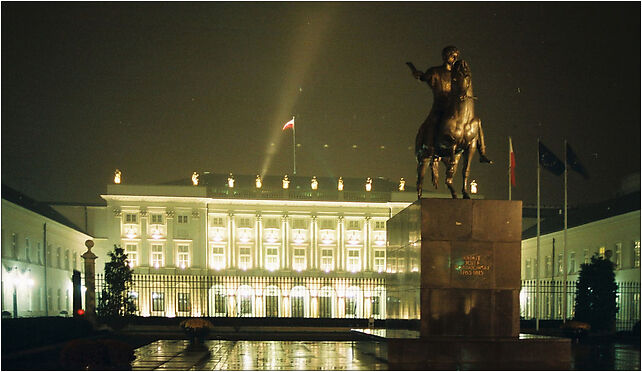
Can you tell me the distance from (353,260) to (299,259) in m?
5.14

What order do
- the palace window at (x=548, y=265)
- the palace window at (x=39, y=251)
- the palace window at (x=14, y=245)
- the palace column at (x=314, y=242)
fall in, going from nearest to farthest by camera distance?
the palace window at (x=14, y=245) → the palace window at (x=39, y=251) → the palace window at (x=548, y=265) → the palace column at (x=314, y=242)

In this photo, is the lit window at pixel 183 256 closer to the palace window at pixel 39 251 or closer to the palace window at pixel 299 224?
the palace window at pixel 299 224

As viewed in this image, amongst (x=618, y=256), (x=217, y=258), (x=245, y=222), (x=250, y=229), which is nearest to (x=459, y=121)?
(x=618, y=256)

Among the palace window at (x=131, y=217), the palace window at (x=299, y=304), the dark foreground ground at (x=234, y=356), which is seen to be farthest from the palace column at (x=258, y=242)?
the dark foreground ground at (x=234, y=356)

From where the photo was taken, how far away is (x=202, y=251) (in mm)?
83625

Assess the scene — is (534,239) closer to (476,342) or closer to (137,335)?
(137,335)

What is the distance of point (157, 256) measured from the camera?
273 ft

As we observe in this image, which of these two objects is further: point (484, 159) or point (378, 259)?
point (378, 259)

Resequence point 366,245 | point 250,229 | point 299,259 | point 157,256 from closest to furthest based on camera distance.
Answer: point 157,256 < point 250,229 < point 299,259 < point 366,245

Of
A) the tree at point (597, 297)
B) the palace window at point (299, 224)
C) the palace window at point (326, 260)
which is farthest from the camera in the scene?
the palace window at point (326, 260)

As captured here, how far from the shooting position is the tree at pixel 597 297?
116ft

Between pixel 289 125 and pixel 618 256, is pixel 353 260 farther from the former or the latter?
pixel 618 256

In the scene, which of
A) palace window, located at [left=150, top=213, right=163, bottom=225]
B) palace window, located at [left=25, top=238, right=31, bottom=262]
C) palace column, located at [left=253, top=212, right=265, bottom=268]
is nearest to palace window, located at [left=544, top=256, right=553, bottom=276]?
palace column, located at [left=253, top=212, right=265, bottom=268]

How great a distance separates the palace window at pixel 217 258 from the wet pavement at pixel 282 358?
202 feet
